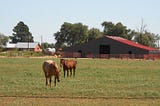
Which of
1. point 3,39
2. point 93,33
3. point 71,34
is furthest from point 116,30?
point 3,39

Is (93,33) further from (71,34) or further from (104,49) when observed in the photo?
(104,49)

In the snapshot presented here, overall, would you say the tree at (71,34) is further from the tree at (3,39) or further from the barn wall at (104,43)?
the barn wall at (104,43)

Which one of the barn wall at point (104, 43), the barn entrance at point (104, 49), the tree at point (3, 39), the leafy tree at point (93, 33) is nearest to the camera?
the barn wall at point (104, 43)

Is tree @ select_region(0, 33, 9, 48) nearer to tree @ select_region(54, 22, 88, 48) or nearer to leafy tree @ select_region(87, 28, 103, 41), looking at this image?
tree @ select_region(54, 22, 88, 48)

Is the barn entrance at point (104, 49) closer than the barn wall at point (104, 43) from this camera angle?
No

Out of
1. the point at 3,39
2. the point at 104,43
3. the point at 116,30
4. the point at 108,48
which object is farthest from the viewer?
the point at 3,39

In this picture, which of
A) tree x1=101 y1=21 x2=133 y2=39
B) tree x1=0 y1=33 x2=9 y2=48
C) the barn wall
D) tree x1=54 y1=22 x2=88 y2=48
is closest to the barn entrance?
the barn wall

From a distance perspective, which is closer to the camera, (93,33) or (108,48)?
(108,48)

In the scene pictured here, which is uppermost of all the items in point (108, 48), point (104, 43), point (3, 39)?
point (3, 39)

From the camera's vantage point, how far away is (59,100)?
16875 mm

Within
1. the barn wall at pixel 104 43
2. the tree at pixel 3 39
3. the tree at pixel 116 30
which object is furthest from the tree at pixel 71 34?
the barn wall at pixel 104 43

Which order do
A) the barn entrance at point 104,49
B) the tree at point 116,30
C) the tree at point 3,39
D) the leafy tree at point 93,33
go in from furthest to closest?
the tree at point 3,39, the leafy tree at point 93,33, the tree at point 116,30, the barn entrance at point 104,49

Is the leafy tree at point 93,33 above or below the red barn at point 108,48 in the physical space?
above

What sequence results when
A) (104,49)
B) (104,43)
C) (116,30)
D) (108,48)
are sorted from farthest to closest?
(116,30)
(104,49)
(108,48)
(104,43)
